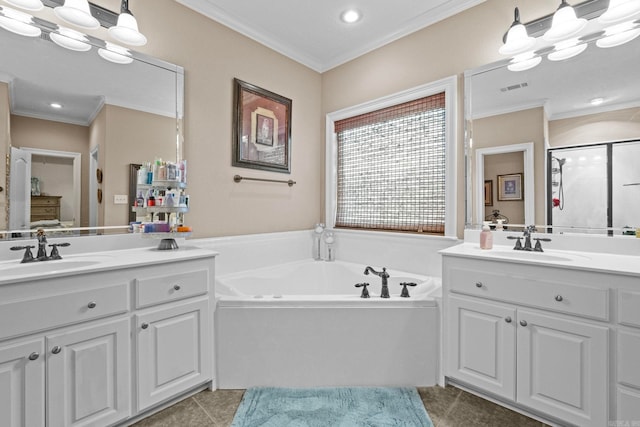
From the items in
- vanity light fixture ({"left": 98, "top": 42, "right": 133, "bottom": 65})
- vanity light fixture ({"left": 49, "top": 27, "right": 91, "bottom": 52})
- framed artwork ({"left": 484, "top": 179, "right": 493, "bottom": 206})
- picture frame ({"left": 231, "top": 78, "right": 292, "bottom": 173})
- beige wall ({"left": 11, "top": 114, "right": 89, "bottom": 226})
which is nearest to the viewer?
beige wall ({"left": 11, "top": 114, "right": 89, "bottom": 226})

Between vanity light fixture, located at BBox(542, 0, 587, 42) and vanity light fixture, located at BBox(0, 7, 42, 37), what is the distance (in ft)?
9.87

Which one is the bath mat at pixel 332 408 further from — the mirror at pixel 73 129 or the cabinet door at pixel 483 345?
the mirror at pixel 73 129

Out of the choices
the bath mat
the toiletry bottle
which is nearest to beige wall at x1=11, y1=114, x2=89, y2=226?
the bath mat

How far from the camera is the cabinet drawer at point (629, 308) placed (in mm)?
1263

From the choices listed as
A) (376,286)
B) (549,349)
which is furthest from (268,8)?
(549,349)

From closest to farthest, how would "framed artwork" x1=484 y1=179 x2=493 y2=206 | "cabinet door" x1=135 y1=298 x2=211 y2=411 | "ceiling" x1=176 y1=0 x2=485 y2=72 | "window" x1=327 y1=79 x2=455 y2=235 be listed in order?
"cabinet door" x1=135 y1=298 x2=211 y2=411 → "framed artwork" x1=484 y1=179 x2=493 y2=206 → "ceiling" x1=176 y1=0 x2=485 y2=72 → "window" x1=327 y1=79 x2=455 y2=235

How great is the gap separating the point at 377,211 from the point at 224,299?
64.9 inches

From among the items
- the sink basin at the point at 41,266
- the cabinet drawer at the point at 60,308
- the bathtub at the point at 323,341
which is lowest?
the bathtub at the point at 323,341

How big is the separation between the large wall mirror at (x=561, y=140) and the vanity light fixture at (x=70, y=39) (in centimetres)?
258

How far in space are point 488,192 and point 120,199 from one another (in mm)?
2524

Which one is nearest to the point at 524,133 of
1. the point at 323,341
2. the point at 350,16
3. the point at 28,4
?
the point at 350,16

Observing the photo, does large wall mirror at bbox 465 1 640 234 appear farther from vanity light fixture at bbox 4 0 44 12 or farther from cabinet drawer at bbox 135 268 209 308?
vanity light fixture at bbox 4 0 44 12

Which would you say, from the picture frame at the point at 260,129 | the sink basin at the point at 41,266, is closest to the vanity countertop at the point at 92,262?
the sink basin at the point at 41,266

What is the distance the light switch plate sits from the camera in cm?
191
